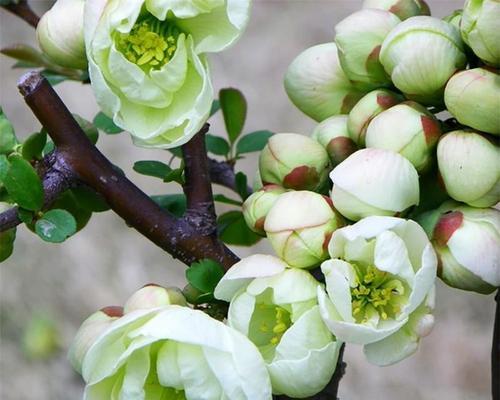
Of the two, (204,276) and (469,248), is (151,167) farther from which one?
(469,248)

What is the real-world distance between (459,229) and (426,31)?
0.43ft

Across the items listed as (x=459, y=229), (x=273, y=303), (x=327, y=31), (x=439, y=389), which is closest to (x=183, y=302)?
(x=273, y=303)

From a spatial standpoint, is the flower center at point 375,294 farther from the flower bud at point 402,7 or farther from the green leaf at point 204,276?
the flower bud at point 402,7

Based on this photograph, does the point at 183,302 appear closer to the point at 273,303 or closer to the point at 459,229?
the point at 273,303

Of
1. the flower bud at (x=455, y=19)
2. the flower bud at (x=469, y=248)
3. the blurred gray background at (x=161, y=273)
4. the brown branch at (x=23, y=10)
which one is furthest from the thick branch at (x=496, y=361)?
the blurred gray background at (x=161, y=273)

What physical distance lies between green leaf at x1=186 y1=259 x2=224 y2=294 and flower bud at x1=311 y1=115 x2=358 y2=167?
111 millimetres

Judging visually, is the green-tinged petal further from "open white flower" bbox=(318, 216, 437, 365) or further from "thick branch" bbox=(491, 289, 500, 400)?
"thick branch" bbox=(491, 289, 500, 400)

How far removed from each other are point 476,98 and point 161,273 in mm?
2190

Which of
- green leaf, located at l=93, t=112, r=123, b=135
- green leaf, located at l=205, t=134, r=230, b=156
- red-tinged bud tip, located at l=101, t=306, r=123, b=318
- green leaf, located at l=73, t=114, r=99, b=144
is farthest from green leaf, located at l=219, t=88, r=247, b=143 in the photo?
red-tinged bud tip, located at l=101, t=306, r=123, b=318

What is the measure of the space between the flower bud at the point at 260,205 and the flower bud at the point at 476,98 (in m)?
0.13

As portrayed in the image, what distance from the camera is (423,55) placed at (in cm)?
63

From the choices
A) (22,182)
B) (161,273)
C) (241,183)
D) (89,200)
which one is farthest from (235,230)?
(161,273)

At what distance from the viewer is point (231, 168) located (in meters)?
0.95

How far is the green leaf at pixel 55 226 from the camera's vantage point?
2.18 ft
